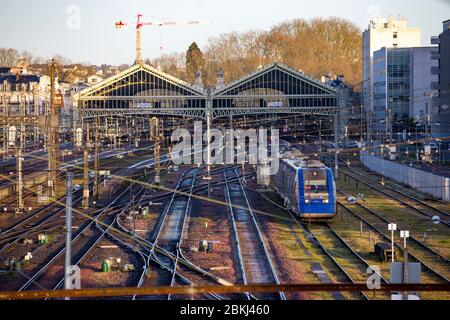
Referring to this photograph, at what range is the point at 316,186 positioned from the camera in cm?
2231

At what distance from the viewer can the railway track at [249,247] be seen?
14898 mm

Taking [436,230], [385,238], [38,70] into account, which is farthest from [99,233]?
[38,70]

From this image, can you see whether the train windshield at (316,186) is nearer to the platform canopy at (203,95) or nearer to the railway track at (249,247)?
the railway track at (249,247)

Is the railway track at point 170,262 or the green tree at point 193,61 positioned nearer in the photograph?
the railway track at point 170,262

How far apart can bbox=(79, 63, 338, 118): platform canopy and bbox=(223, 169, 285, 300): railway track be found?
1989 centimetres

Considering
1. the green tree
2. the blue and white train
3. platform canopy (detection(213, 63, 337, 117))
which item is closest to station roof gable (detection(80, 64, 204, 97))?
platform canopy (detection(213, 63, 337, 117))

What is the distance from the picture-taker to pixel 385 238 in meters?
19.9

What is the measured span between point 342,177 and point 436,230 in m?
19.0

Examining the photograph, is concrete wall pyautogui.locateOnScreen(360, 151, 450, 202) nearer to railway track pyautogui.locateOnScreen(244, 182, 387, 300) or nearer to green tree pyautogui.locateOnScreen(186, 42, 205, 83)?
railway track pyautogui.locateOnScreen(244, 182, 387, 300)

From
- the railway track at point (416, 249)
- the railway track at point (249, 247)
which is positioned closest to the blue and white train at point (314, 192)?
the railway track at point (416, 249)

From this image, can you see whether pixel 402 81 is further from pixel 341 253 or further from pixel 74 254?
pixel 74 254

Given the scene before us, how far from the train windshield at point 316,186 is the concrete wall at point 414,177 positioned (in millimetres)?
7671

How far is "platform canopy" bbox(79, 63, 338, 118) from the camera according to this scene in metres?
50.8
